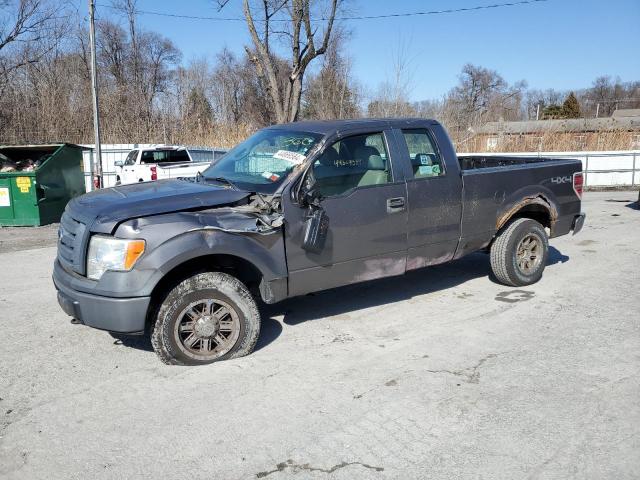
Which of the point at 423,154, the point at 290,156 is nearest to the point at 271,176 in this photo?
the point at 290,156

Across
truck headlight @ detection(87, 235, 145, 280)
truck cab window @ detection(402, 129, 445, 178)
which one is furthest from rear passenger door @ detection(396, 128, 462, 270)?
truck headlight @ detection(87, 235, 145, 280)

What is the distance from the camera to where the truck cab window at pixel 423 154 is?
5547 millimetres

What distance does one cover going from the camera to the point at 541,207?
21.9 feet

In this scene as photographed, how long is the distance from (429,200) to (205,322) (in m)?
2.52

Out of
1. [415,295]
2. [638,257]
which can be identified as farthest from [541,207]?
[638,257]

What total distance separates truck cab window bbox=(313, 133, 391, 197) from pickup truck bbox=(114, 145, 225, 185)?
1125cm

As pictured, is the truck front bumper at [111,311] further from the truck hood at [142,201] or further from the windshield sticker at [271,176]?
the windshield sticker at [271,176]

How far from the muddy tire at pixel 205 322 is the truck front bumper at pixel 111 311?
17 centimetres

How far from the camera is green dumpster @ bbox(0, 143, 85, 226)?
11742 millimetres

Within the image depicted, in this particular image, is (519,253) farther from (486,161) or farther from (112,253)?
(112,253)

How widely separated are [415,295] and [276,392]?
2783 mm

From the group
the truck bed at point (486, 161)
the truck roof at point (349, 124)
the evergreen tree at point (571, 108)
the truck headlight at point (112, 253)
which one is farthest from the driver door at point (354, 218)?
the evergreen tree at point (571, 108)

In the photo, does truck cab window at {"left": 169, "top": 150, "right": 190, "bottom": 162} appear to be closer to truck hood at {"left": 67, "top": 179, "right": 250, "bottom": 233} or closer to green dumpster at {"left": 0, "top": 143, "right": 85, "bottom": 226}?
green dumpster at {"left": 0, "top": 143, "right": 85, "bottom": 226}

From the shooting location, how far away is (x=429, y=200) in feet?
18.1
